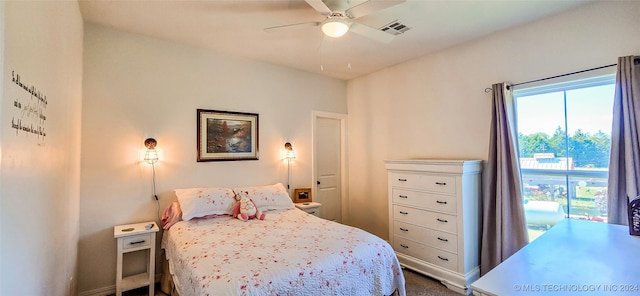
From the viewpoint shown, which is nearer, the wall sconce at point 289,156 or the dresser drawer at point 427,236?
the dresser drawer at point 427,236

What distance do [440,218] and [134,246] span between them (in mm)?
3042

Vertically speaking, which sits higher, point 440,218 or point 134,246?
point 440,218

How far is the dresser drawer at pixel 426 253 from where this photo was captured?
111 inches

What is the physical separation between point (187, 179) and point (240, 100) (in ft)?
3.83

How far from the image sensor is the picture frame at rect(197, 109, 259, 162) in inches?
126

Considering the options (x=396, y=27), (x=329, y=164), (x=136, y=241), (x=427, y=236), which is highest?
(x=396, y=27)

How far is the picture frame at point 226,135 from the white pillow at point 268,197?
459 millimetres

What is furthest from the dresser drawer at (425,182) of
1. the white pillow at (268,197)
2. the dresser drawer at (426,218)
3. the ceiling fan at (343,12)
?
the ceiling fan at (343,12)

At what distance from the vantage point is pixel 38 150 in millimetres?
1335

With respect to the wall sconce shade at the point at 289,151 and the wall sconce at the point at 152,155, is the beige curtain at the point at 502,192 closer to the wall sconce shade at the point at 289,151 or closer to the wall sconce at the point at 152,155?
the wall sconce shade at the point at 289,151

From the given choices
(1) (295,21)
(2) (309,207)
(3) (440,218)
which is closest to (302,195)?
(2) (309,207)

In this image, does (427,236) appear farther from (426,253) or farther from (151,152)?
(151,152)

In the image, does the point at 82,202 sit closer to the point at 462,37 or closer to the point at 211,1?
the point at 211,1

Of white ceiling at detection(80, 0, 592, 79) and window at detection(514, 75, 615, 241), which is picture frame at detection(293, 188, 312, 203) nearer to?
white ceiling at detection(80, 0, 592, 79)
